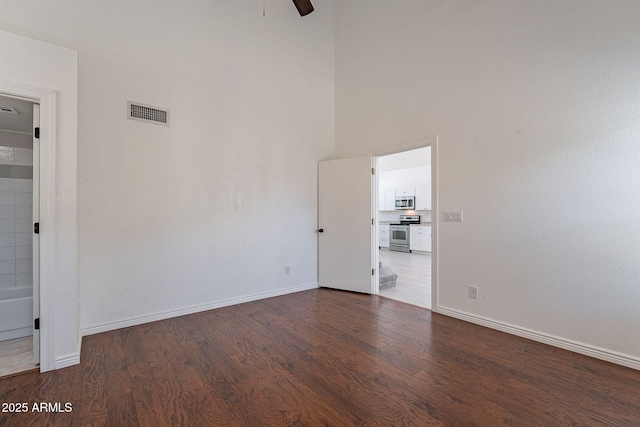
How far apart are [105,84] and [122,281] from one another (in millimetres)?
2004

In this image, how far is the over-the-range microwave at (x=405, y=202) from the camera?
888 centimetres

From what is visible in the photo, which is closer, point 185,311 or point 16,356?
point 16,356

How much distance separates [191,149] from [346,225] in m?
2.36

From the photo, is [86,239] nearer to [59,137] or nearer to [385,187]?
[59,137]

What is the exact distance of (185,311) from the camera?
3.21m

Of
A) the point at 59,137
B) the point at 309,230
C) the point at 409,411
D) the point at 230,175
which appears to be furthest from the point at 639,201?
the point at 59,137

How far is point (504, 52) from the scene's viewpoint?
2.74 meters

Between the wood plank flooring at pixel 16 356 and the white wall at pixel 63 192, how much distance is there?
251mm

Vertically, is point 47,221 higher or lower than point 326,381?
higher

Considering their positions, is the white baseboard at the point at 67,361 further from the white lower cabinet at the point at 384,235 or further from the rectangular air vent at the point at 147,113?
the white lower cabinet at the point at 384,235

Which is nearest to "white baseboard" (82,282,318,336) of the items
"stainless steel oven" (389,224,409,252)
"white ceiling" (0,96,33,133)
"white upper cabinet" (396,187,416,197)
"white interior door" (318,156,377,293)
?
"white interior door" (318,156,377,293)

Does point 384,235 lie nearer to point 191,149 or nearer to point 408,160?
point 408,160

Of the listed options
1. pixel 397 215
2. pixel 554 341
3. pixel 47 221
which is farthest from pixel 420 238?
pixel 47 221

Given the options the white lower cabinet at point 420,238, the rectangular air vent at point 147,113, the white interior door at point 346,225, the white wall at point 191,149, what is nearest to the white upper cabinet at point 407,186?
the white lower cabinet at point 420,238
